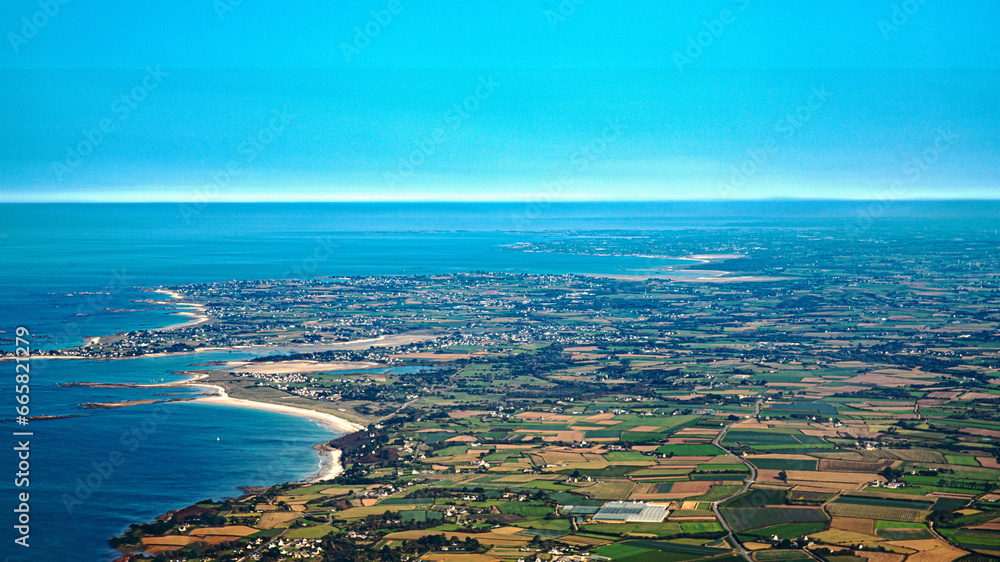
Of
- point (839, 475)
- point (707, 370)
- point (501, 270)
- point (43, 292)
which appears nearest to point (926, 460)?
point (839, 475)

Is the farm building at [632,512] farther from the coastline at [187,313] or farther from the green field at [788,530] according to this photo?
the coastline at [187,313]

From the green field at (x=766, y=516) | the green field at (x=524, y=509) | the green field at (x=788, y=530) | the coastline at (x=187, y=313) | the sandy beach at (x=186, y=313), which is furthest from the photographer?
the sandy beach at (x=186, y=313)

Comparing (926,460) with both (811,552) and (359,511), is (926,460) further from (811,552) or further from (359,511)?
(359,511)

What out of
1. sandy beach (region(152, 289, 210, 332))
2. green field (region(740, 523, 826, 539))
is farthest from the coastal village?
sandy beach (region(152, 289, 210, 332))

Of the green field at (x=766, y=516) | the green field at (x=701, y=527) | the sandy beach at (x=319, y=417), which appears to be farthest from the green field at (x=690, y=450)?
the sandy beach at (x=319, y=417)

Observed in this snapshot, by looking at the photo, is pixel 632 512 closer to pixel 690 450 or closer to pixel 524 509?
pixel 524 509
